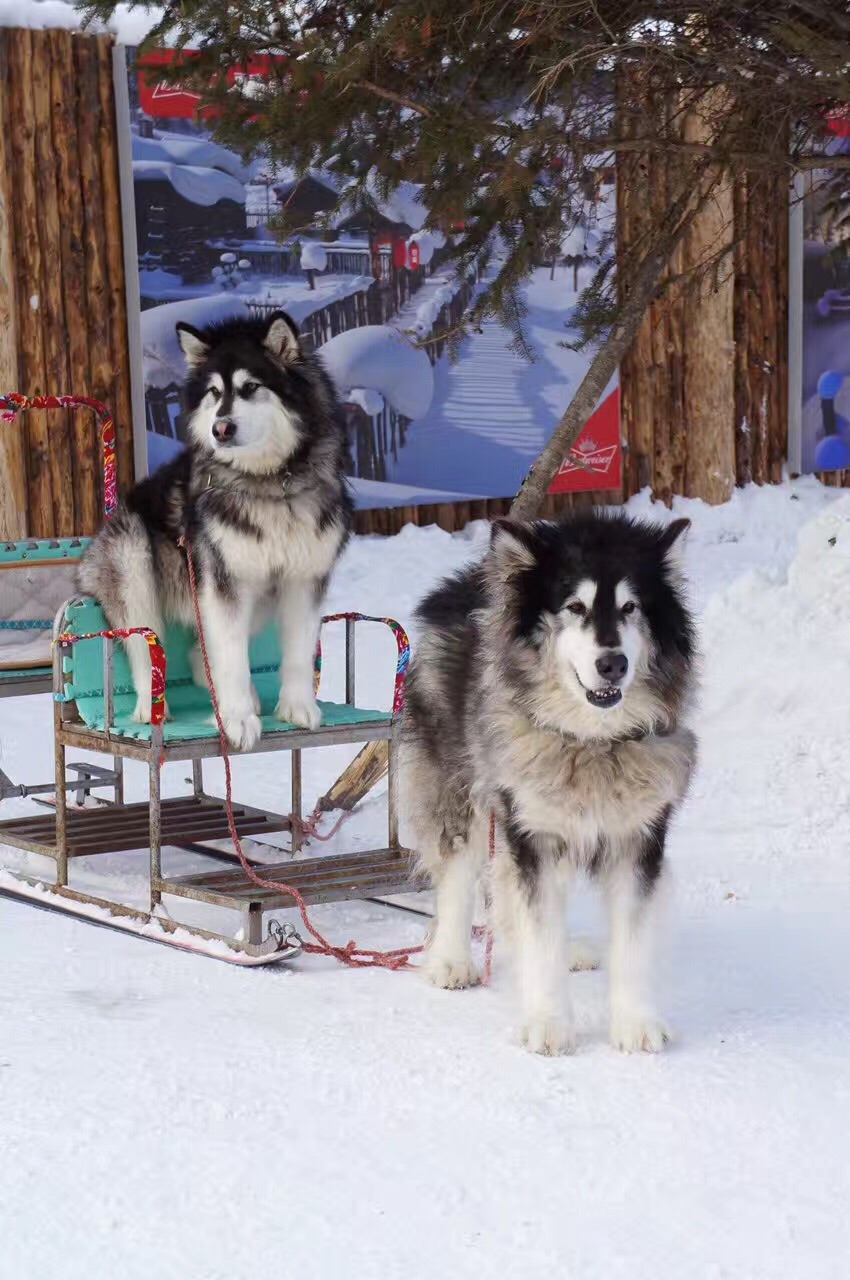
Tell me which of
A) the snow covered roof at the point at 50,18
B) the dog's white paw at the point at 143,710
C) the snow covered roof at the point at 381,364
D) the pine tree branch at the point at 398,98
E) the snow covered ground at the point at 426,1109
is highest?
the snow covered roof at the point at 50,18

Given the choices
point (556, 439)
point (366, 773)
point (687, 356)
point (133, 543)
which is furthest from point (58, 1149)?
point (687, 356)

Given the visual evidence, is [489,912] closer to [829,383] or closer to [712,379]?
[712,379]

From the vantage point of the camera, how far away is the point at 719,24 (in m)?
5.18

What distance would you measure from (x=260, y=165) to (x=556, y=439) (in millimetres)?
4594

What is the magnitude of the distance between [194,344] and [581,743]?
181cm

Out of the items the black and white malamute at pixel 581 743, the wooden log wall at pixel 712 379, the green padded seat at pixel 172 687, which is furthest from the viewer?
the wooden log wall at pixel 712 379

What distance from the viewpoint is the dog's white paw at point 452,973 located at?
13.6ft

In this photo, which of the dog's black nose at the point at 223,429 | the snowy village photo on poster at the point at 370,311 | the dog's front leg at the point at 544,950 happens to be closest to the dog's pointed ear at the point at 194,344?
the dog's black nose at the point at 223,429

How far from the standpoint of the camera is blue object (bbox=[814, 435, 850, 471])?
41.3ft

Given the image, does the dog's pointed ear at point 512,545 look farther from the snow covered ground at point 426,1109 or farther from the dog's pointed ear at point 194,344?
the dog's pointed ear at point 194,344

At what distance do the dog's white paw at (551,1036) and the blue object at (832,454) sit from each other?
9669mm

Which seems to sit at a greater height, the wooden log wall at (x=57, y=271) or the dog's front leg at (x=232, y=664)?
the wooden log wall at (x=57, y=271)

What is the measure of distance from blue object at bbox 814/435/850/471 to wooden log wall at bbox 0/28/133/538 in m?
5.91

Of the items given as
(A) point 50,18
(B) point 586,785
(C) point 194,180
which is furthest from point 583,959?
(A) point 50,18
